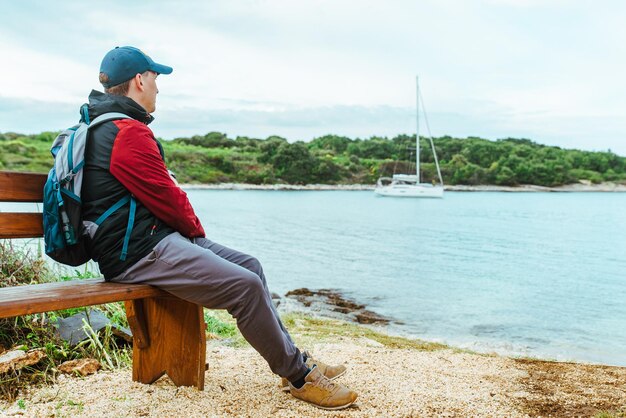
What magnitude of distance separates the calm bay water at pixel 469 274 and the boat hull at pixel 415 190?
29.1m

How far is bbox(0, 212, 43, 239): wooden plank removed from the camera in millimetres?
3338

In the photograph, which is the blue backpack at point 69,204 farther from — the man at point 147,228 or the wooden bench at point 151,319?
the wooden bench at point 151,319

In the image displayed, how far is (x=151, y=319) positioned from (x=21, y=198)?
1049 mm

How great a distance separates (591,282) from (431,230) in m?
17.1

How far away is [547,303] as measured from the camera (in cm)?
1418

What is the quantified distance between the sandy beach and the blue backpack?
2.91 ft

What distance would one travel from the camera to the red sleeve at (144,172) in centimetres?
307

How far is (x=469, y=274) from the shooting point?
18.7m

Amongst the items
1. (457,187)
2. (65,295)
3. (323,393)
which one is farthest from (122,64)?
(457,187)

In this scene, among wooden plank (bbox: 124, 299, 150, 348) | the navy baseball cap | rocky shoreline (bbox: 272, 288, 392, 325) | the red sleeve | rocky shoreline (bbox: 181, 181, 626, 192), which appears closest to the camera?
the red sleeve

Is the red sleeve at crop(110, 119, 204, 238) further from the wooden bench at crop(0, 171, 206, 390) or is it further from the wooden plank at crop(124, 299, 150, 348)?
the wooden plank at crop(124, 299, 150, 348)

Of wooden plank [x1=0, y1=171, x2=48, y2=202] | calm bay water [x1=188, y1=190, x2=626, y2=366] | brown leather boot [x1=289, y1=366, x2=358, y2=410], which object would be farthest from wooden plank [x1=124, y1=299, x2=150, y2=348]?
calm bay water [x1=188, y1=190, x2=626, y2=366]

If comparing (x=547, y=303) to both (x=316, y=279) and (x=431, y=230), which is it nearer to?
(x=316, y=279)

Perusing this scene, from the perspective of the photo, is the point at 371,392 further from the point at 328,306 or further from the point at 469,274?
the point at 469,274
